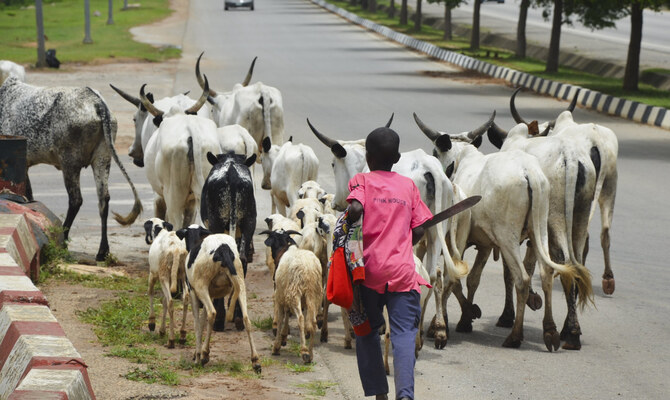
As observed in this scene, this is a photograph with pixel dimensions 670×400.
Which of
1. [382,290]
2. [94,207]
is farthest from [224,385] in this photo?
[94,207]

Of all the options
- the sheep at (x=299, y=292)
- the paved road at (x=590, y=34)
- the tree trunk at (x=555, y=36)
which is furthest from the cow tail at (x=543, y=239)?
the paved road at (x=590, y=34)

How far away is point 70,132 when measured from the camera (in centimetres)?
1159

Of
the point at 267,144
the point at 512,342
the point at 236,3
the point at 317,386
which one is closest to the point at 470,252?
Answer: the point at 267,144

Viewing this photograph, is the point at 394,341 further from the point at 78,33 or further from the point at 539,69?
the point at 78,33

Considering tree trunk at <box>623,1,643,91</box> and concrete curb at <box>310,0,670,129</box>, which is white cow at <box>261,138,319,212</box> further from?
tree trunk at <box>623,1,643,91</box>

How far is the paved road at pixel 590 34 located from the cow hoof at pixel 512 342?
931 inches

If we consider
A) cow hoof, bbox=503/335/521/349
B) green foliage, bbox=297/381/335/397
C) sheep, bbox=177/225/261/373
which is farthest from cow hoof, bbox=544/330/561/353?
sheep, bbox=177/225/261/373

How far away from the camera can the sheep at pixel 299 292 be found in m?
7.73

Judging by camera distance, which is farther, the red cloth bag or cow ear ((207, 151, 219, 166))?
cow ear ((207, 151, 219, 166))

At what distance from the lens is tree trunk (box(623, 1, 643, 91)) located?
24.5 m

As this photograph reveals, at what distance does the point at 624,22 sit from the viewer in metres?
49.5

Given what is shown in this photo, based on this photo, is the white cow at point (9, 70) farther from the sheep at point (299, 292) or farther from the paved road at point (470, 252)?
the sheep at point (299, 292)

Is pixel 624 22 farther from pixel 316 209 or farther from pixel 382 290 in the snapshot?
pixel 382 290

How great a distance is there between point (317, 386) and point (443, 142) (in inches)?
109
